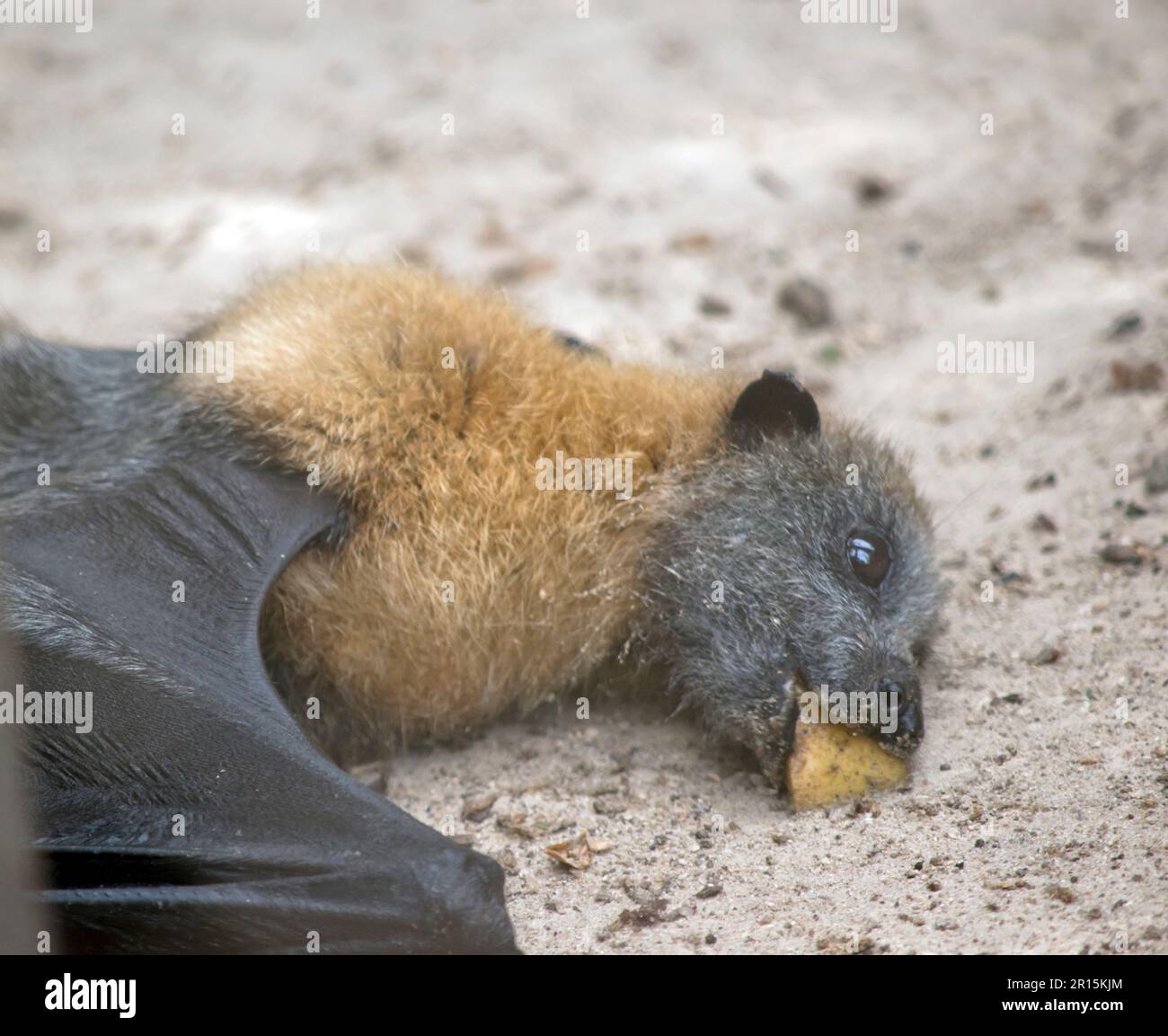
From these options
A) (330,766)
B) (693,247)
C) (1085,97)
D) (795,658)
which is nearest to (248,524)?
(330,766)

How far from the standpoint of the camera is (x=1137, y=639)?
16.6 ft

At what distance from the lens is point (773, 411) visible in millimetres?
5227

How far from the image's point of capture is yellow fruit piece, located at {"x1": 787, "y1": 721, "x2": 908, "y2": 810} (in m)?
4.60

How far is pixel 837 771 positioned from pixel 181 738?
238cm

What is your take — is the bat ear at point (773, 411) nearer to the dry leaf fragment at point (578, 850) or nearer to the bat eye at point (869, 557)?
the bat eye at point (869, 557)

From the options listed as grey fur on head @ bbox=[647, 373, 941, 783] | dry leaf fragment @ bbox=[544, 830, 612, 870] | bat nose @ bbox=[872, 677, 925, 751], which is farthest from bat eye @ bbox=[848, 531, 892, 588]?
dry leaf fragment @ bbox=[544, 830, 612, 870]

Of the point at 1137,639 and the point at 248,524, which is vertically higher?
the point at 248,524

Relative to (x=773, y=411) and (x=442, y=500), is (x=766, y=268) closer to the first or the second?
(x=773, y=411)

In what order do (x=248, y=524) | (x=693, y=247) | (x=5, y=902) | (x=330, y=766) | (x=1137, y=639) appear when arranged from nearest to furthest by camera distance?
(x=5, y=902)
(x=330, y=766)
(x=248, y=524)
(x=1137, y=639)
(x=693, y=247)

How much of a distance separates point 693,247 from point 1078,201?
2812mm

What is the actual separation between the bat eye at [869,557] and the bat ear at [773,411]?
51 centimetres

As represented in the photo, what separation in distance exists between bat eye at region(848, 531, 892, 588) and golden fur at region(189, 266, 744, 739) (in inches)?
29.6

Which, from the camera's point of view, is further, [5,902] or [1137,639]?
[1137,639]
